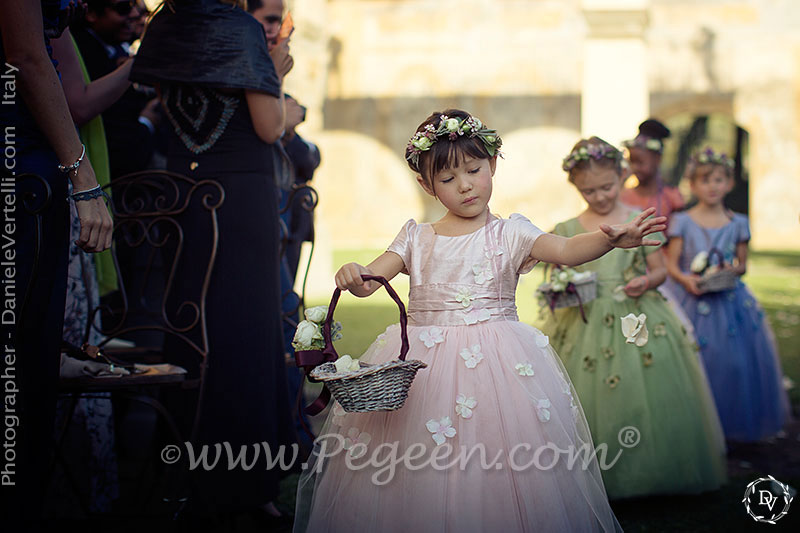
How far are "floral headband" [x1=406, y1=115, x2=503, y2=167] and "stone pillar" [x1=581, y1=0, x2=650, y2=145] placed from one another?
7.32 m

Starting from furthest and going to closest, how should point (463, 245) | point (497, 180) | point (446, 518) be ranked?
1. point (497, 180)
2. point (463, 245)
3. point (446, 518)

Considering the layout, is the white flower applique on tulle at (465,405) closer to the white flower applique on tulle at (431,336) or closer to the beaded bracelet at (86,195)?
the white flower applique on tulle at (431,336)

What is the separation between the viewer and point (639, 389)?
13.0 feet

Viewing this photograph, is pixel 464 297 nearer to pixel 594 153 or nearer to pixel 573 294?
pixel 573 294

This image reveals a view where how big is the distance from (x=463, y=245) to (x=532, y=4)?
62.4 ft

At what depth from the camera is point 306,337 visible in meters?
2.48

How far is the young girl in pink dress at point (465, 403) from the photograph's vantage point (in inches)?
95.3

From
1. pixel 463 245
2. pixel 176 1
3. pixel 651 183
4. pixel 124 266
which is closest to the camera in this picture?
pixel 463 245

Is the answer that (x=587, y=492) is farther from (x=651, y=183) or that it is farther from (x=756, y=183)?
(x=756, y=183)

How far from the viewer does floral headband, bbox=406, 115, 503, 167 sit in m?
2.77

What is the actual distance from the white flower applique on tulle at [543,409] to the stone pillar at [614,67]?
7.72m

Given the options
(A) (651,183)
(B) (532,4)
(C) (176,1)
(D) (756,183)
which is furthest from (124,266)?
(D) (756,183)

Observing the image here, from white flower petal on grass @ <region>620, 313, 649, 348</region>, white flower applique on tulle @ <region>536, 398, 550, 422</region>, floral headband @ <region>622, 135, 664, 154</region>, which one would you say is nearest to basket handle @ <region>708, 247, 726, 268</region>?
floral headband @ <region>622, 135, 664, 154</region>

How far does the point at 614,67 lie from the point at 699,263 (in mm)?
5256
